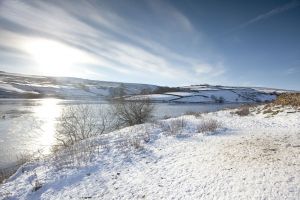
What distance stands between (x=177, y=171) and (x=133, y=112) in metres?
16.8

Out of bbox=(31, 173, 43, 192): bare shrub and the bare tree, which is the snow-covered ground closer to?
bbox=(31, 173, 43, 192): bare shrub

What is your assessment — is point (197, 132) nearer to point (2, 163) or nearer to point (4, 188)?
point (4, 188)

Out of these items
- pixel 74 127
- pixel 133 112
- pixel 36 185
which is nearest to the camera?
pixel 36 185

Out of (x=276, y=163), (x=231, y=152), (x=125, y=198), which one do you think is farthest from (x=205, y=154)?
(x=125, y=198)

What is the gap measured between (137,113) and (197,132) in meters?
11.7

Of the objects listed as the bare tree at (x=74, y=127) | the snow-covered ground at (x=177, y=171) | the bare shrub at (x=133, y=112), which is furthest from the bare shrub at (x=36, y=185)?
the bare shrub at (x=133, y=112)

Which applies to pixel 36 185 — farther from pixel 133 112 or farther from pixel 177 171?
pixel 133 112

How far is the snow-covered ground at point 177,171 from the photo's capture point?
615cm

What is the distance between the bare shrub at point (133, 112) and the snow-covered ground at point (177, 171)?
40.5 feet

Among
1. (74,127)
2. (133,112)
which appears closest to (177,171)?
(74,127)

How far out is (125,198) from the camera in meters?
6.23

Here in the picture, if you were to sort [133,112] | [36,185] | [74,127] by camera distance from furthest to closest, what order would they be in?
[133,112], [74,127], [36,185]

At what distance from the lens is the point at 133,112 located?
949 inches

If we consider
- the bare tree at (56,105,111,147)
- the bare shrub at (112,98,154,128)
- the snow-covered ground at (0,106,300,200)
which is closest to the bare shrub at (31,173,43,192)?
the snow-covered ground at (0,106,300,200)
